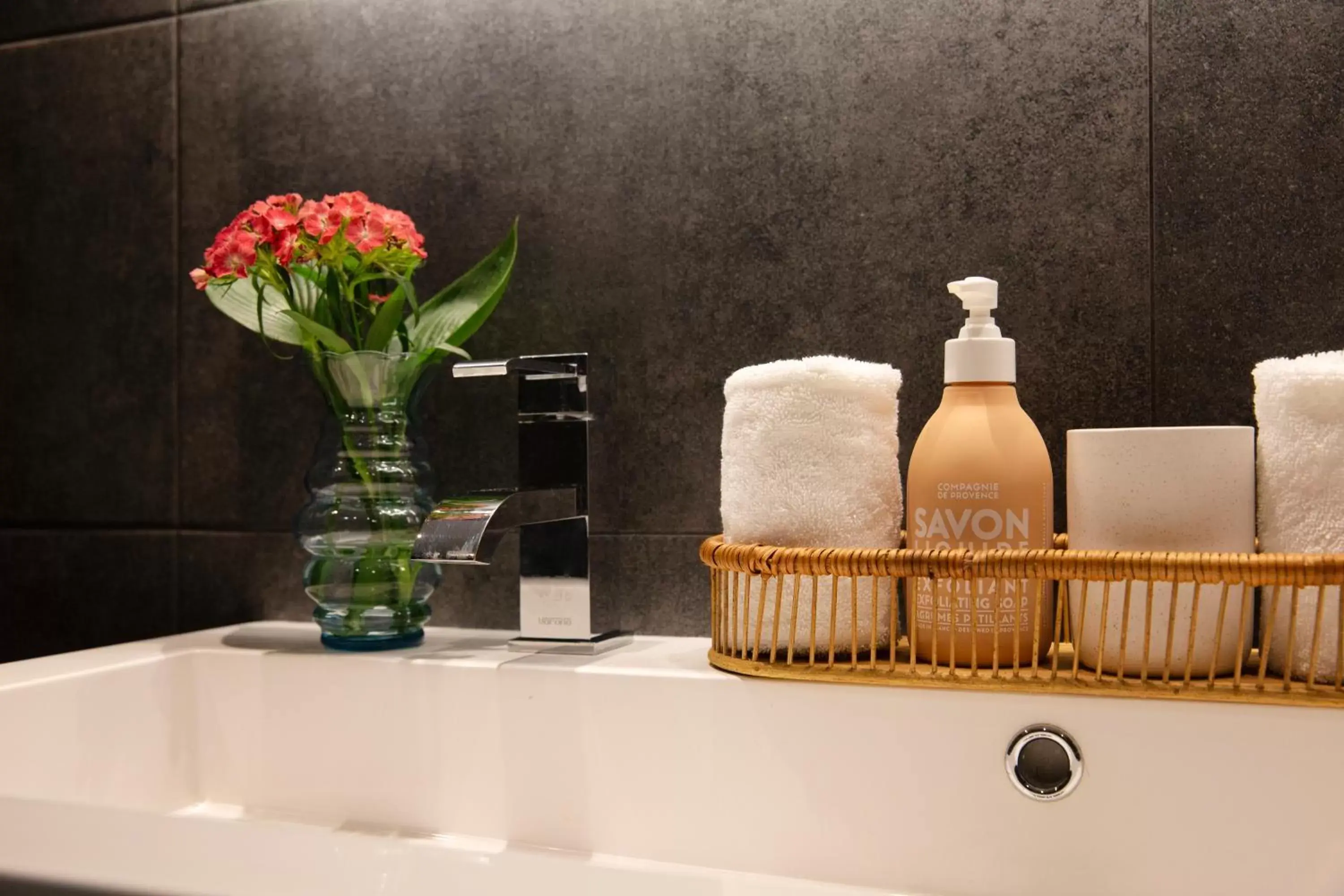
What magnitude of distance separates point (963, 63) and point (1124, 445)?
35cm

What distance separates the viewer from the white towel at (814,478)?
0.67m

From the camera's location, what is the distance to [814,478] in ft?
2.21

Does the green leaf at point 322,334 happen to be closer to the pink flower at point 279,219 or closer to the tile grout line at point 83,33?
the pink flower at point 279,219

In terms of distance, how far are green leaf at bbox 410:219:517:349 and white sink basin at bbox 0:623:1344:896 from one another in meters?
0.24

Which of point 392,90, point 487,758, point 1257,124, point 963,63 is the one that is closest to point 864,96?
point 963,63

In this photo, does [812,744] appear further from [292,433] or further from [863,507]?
[292,433]

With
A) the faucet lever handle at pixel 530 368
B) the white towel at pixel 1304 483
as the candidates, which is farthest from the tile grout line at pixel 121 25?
the white towel at pixel 1304 483

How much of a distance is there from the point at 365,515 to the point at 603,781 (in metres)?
0.28

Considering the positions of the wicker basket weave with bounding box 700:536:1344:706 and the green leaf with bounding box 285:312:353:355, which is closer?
the wicker basket weave with bounding box 700:536:1344:706

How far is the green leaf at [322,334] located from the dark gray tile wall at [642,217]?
0.46ft

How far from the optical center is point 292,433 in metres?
1.02

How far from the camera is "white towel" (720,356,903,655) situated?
67cm

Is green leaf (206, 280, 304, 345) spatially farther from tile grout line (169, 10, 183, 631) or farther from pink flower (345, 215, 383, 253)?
tile grout line (169, 10, 183, 631)

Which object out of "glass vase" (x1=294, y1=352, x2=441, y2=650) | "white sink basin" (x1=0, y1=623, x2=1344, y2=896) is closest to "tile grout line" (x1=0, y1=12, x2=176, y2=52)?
"glass vase" (x1=294, y1=352, x2=441, y2=650)
